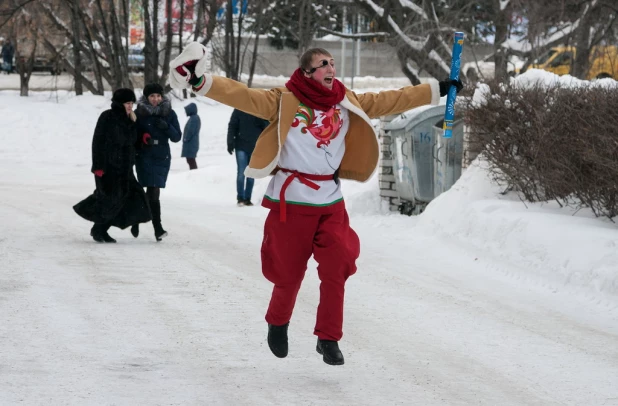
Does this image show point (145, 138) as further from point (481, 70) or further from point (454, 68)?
point (481, 70)

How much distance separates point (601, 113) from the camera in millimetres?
9695

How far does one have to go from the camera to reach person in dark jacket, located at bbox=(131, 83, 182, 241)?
36.9 feet

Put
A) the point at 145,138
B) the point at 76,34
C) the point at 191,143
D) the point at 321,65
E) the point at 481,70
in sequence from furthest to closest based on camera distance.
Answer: the point at 481,70
the point at 76,34
the point at 191,143
the point at 145,138
the point at 321,65

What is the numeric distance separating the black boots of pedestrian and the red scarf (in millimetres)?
5566

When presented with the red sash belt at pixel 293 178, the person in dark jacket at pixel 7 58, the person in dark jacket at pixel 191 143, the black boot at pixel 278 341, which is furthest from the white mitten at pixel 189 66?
the person in dark jacket at pixel 7 58

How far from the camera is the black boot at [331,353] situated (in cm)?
594

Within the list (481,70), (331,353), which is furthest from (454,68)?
(481,70)

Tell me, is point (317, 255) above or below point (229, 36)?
below

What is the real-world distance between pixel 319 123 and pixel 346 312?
83.9 inches

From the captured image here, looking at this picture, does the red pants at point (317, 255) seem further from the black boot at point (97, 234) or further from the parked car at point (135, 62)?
the parked car at point (135, 62)

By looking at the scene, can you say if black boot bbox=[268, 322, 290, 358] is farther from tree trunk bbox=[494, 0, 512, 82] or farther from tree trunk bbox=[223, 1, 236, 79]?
tree trunk bbox=[223, 1, 236, 79]

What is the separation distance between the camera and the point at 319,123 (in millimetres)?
5988

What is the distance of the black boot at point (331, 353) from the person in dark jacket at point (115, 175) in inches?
215

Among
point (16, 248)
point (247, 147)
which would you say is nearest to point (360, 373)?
point (16, 248)
